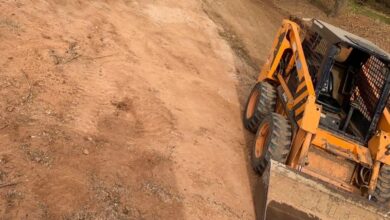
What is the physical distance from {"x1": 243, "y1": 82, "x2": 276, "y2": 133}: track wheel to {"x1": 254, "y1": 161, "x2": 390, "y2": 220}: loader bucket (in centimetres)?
194

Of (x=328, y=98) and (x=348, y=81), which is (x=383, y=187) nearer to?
(x=328, y=98)

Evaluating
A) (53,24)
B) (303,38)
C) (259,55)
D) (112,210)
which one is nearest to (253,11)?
(259,55)

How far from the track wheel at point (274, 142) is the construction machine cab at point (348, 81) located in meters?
0.52

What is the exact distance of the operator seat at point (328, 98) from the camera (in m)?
6.55

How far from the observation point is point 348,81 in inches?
267

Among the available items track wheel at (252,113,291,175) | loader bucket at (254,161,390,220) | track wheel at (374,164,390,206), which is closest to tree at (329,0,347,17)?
track wheel at (252,113,291,175)

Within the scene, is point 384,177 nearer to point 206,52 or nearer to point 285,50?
point 285,50

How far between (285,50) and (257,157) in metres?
2.22

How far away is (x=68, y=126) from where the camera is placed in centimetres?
575

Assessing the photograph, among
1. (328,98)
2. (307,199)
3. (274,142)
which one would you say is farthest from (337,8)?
(307,199)

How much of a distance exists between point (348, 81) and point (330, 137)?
136 centimetres

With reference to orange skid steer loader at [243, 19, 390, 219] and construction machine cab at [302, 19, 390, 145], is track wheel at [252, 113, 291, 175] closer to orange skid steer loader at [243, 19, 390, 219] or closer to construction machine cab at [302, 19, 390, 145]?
orange skid steer loader at [243, 19, 390, 219]

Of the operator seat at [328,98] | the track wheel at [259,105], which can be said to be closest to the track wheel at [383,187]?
the operator seat at [328,98]

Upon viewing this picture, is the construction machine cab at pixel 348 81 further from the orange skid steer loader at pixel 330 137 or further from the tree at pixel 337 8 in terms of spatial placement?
the tree at pixel 337 8
